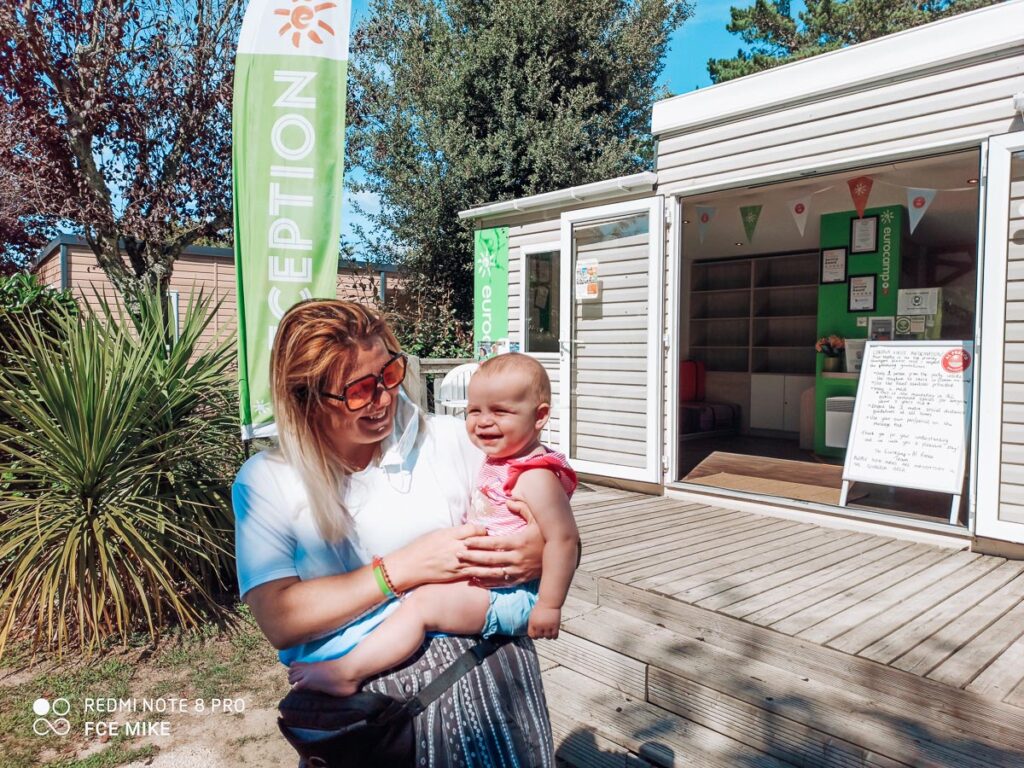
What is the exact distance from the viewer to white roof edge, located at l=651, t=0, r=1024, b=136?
3.49 metres

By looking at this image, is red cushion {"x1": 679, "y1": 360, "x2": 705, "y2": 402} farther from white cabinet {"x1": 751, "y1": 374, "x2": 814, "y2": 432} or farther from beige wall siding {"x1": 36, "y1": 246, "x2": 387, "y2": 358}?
beige wall siding {"x1": 36, "y1": 246, "x2": 387, "y2": 358}

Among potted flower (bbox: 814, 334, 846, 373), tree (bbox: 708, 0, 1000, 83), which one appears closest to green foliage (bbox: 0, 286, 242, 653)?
potted flower (bbox: 814, 334, 846, 373)

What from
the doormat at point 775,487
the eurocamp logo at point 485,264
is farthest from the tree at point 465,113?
the doormat at point 775,487

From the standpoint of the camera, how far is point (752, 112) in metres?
4.37

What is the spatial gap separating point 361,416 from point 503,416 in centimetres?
29

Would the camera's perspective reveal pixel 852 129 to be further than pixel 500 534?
Yes

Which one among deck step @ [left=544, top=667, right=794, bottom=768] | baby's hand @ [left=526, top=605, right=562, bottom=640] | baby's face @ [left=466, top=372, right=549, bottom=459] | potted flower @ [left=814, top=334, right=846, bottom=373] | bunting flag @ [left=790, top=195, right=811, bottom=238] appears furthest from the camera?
potted flower @ [left=814, top=334, right=846, bottom=373]

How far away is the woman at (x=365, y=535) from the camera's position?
1041 mm

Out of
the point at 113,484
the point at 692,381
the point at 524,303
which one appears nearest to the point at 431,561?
the point at 113,484

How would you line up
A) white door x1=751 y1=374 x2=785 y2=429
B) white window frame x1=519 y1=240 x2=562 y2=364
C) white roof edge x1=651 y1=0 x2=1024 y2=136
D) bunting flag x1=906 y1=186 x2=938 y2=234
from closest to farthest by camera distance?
white roof edge x1=651 y1=0 x2=1024 y2=136 < bunting flag x1=906 y1=186 x2=938 y2=234 < white window frame x1=519 y1=240 x2=562 y2=364 < white door x1=751 y1=374 x2=785 y2=429

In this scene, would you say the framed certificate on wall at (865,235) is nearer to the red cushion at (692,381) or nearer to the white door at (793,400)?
the white door at (793,400)

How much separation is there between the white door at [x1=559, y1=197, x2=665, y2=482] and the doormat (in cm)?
65

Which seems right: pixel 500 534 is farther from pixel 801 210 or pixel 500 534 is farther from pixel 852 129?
pixel 801 210

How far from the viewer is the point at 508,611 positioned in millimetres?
1141
